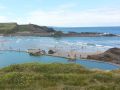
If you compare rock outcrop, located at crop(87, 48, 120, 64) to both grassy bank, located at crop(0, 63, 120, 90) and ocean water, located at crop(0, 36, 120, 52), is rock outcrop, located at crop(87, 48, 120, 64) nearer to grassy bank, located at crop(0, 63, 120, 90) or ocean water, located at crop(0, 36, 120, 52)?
ocean water, located at crop(0, 36, 120, 52)

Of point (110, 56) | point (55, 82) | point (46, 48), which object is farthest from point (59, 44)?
point (55, 82)

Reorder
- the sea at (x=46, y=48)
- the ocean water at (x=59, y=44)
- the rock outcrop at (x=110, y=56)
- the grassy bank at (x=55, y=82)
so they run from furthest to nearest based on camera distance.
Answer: the ocean water at (x=59, y=44) < the rock outcrop at (x=110, y=56) < the sea at (x=46, y=48) < the grassy bank at (x=55, y=82)

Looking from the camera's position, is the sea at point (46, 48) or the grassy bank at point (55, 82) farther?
the sea at point (46, 48)

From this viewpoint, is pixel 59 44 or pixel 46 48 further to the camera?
pixel 59 44

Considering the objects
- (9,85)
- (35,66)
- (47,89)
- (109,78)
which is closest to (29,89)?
(47,89)

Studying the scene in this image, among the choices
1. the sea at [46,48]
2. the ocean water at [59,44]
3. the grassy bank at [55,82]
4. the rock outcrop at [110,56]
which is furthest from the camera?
the ocean water at [59,44]

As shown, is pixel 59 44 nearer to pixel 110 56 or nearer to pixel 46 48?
pixel 46 48

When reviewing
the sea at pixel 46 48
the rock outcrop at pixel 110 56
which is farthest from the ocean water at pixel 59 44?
the rock outcrop at pixel 110 56

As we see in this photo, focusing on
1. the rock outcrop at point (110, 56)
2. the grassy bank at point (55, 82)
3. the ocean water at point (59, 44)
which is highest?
the grassy bank at point (55, 82)

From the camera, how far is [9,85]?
1648 centimetres

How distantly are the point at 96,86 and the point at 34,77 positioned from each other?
414cm

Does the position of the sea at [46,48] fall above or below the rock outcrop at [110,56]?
below

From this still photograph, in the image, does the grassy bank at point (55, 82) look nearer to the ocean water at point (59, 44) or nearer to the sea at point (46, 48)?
the sea at point (46, 48)

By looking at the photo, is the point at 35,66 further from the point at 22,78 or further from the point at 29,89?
the point at 29,89
